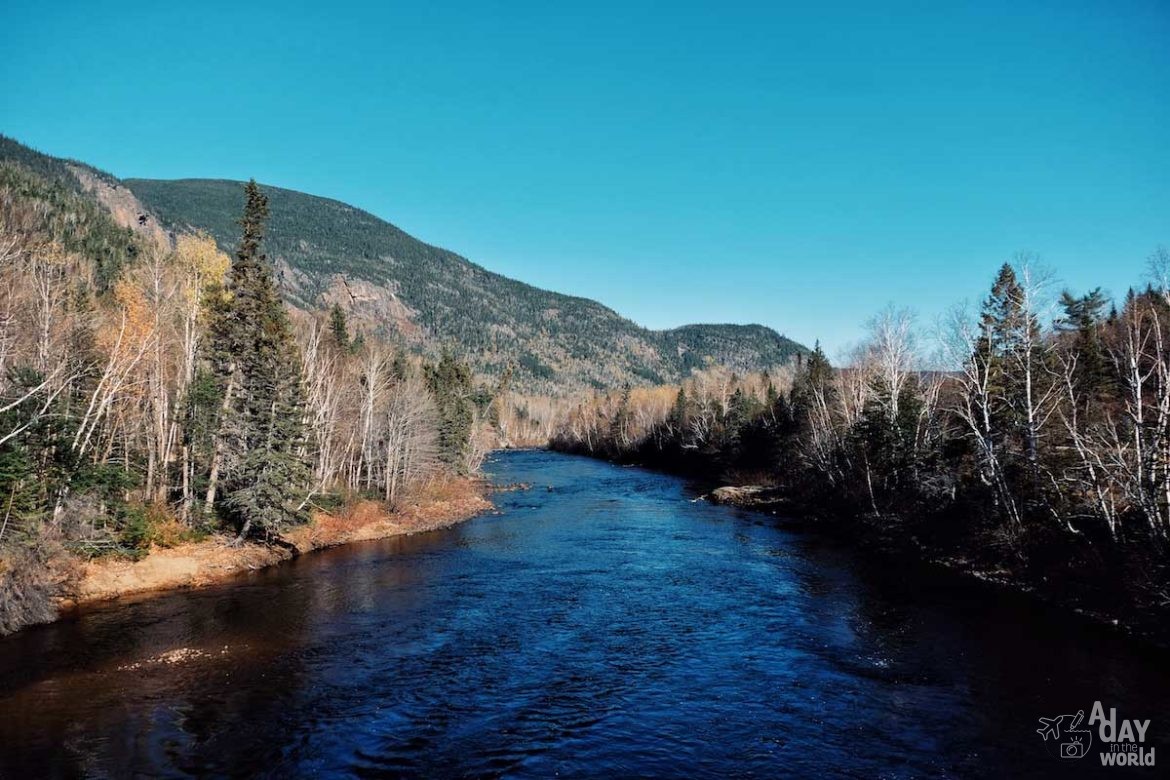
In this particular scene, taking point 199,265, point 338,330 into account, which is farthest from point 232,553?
point 338,330

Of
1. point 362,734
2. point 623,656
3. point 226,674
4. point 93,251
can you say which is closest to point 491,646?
point 623,656

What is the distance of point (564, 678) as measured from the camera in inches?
733

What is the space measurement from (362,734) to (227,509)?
2463 cm

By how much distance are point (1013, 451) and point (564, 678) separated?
2545 cm

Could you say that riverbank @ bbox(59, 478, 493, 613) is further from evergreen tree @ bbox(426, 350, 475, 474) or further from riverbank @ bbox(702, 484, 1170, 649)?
riverbank @ bbox(702, 484, 1170, 649)

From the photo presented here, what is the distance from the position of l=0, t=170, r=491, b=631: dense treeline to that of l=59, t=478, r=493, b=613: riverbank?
2.65ft

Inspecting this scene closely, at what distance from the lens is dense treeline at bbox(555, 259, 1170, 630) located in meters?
23.7

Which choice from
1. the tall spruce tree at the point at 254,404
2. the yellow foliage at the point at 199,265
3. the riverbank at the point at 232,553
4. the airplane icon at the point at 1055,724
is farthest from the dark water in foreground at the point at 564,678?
the yellow foliage at the point at 199,265

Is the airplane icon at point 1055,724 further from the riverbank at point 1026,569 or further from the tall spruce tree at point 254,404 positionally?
the tall spruce tree at point 254,404

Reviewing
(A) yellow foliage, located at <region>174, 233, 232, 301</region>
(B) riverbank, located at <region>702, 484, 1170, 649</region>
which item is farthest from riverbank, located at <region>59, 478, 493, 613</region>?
(B) riverbank, located at <region>702, 484, 1170, 649</region>

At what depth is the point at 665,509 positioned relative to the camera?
54.6 m

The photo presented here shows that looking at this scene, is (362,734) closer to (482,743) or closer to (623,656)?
(482,743)

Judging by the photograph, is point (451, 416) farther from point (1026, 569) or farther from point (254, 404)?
point (1026, 569)

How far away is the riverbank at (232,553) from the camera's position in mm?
26438
